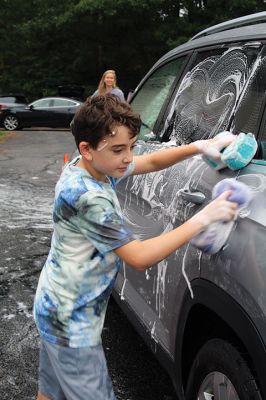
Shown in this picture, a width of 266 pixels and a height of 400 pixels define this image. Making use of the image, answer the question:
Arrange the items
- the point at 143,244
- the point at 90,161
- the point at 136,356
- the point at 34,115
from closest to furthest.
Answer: the point at 143,244 < the point at 90,161 < the point at 136,356 < the point at 34,115

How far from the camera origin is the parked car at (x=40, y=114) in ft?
73.4

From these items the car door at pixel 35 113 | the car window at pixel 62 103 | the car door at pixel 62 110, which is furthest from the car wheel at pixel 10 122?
the car window at pixel 62 103

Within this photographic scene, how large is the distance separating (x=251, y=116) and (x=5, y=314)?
2.56 meters

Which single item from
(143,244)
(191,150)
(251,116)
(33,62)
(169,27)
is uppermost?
(251,116)

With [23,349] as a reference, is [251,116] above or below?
above

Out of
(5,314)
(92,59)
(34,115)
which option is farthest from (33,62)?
(5,314)

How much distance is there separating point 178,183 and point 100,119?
2.58 ft

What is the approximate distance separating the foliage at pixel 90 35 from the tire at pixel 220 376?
28993 millimetres

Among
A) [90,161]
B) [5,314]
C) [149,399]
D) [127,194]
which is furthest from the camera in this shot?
[5,314]

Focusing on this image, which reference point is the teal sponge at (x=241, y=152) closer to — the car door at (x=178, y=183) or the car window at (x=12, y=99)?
the car door at (x=178, y=183)

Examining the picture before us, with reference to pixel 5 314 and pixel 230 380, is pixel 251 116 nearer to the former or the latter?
pixel 230 380

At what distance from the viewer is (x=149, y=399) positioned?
3006 millimetres

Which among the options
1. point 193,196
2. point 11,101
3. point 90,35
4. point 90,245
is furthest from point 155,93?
point 90,35

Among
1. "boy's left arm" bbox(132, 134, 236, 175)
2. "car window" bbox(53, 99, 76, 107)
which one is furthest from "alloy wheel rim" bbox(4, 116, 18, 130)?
"boy's left arm" bbox(132, 134, 236, 175)
